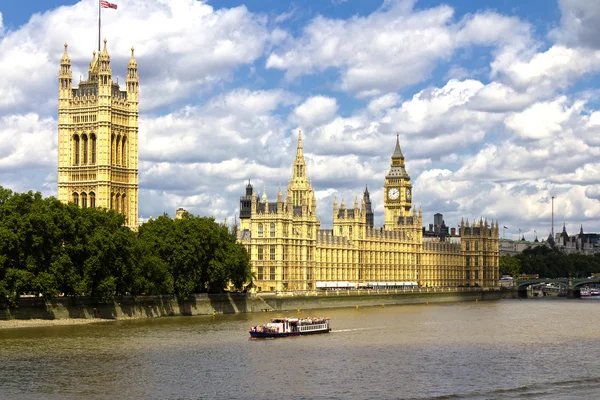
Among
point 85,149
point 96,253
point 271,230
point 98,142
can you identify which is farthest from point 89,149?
point 96,253

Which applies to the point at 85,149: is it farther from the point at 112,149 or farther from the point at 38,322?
the point at 38,322

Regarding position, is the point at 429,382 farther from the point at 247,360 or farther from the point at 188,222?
the point at 188,222

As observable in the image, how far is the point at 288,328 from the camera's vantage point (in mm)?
87312

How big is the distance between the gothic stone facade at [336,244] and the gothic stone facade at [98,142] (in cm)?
1569

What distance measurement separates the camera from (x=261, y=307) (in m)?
119

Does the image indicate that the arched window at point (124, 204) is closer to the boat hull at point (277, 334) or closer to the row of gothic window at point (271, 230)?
the row of gothic window at point (271, 230)

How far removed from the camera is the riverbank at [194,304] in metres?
89.3

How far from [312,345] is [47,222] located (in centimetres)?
2259

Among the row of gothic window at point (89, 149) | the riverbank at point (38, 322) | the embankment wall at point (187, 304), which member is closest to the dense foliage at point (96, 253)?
the embankment wall at point (187, 304)

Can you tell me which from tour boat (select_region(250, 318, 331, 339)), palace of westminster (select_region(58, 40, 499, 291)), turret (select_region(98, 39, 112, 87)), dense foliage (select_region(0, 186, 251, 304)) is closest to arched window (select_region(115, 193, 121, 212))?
palace of westminster (select_region(58, 40, 499, 291))

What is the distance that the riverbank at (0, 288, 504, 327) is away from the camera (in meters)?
89.3

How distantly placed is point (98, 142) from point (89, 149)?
5.56ft

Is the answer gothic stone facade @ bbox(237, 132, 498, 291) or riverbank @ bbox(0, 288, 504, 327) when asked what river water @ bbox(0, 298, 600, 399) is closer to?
riverbank @ bbox(0, 288, 504, 327)

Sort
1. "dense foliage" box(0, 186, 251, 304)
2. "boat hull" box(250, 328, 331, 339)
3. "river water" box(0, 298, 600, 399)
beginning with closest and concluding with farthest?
"river water" box(0, 298, 600, 399) < "boat hull" box(250, 328, 331, 339) < "dense foliage" box(0, 186, 251, 304)
